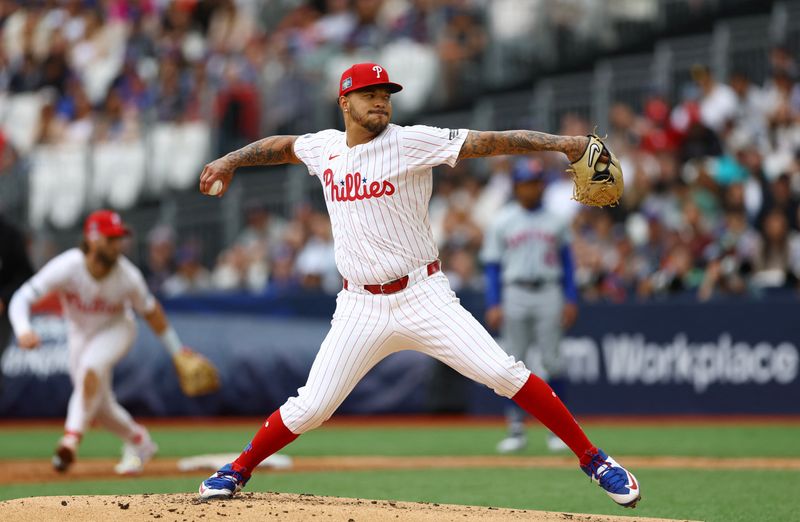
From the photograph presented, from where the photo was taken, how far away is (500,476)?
8.91 meters

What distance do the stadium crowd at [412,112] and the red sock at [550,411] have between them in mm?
5030

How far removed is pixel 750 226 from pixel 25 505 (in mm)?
10230

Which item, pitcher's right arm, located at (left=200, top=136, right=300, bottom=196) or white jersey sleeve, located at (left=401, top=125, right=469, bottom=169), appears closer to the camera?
white jersey sleeve, located at (left=401, top=125, right=469, bottom=169)

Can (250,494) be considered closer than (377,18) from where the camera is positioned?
Yes

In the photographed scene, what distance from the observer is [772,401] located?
13.7m

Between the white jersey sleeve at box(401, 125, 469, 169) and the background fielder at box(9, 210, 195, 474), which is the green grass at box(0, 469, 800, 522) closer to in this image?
the background fielder at box(9, 210, 195, 474)

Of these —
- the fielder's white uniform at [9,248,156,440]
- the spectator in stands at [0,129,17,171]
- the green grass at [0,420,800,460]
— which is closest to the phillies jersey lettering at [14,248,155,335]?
the fielder's white uniform at [9,248,156,440]

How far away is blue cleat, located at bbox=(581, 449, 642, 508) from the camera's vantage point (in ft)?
19.5

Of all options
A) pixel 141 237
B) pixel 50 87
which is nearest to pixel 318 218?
pixel 141 237

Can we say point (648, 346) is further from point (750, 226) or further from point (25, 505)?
point (25, 505)

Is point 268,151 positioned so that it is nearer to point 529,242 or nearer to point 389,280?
point 389,280

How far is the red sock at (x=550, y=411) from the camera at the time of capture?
6227 millimetres

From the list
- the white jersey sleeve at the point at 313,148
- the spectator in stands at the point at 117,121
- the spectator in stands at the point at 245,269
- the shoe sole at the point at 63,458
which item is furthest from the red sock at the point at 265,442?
the spectator in stands at the point at 117,121

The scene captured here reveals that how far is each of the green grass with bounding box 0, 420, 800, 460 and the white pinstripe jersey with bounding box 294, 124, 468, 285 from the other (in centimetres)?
498
